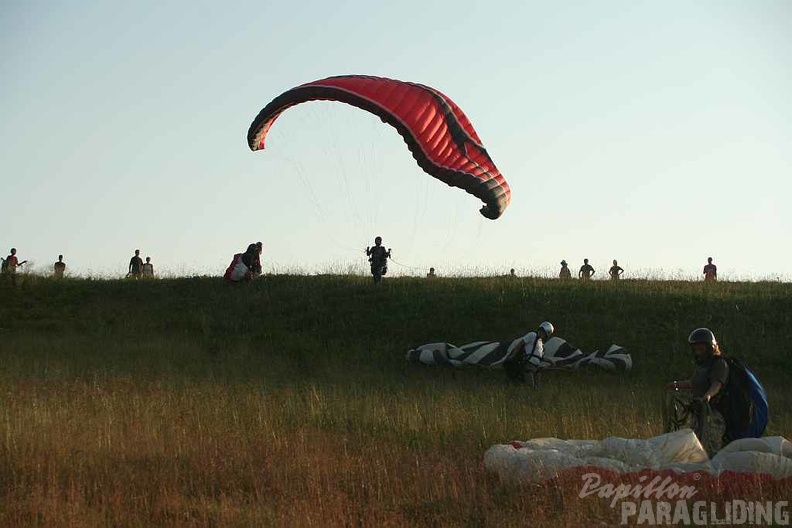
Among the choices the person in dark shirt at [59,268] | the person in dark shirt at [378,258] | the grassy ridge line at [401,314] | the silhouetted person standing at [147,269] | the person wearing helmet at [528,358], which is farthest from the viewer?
the silhouetted person standing at [147,269]

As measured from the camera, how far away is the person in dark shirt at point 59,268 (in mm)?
Answer: 27945

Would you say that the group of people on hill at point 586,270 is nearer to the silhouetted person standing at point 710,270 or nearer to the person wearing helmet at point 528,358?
the silhouetted person standing at point 710,270

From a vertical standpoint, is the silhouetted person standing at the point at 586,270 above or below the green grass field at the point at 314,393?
above


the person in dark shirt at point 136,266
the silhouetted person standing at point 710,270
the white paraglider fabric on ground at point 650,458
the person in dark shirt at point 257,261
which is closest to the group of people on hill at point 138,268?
the person in dark shirt at point 136,266

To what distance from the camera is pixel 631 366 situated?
19422 millimetres

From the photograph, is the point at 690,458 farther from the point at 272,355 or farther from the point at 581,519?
the point at 272,355

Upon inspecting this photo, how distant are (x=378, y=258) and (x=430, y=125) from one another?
238 inches

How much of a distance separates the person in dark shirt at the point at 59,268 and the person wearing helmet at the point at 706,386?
21868 mm

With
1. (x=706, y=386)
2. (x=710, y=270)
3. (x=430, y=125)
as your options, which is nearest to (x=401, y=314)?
(x=430, y=125)

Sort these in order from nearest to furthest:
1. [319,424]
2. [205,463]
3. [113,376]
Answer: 1. [205,463]
2. [319,424]
3. [113,376]

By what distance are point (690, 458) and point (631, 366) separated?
10.7 metres

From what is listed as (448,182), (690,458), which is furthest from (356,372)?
(690,458)

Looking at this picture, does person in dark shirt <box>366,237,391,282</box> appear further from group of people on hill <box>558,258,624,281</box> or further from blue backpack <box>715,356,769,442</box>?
blue backpack <box>715,356,769,442</box>

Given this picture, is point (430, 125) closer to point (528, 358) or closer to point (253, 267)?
point (528, 358)
